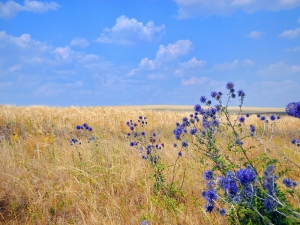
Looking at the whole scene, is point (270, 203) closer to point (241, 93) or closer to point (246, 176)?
point (246, 176)

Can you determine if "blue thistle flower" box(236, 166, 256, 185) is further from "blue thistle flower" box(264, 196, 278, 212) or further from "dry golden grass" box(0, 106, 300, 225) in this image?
"dry golden grass" box(0, 106, 300, 225)

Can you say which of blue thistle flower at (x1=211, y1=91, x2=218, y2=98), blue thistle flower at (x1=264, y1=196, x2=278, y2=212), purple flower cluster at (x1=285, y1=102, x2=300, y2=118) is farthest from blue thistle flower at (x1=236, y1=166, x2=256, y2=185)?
blue thistle flower at (x1=211, y1=91, x2=218, y2=98)

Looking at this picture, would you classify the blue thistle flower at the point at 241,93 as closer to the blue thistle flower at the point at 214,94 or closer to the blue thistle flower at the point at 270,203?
the blue thistle flower at the point at 214,94

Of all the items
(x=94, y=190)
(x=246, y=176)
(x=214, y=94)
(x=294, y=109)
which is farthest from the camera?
(x=94, y=190)

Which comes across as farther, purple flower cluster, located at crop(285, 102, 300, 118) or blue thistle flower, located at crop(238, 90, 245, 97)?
blue thistle flower, located at crop(238, 90, 245, 97)

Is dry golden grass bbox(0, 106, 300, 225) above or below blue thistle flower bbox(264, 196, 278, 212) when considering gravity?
below

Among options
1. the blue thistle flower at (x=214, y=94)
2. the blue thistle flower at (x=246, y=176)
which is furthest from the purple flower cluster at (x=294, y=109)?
the blue thistle flower at (x=214, y=94)

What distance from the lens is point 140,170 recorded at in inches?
199

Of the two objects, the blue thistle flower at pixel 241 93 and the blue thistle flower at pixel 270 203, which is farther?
the blue thistle flower at pixel 241 93

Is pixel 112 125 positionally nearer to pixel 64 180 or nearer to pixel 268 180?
pixel 64 180

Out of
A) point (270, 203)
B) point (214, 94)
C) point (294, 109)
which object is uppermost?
point (214, 94)

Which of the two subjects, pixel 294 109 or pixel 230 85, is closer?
pixel 294 109

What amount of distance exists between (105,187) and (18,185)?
1329 millimetres

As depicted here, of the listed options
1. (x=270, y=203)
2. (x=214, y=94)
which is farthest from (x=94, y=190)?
(x=270, y=203)
